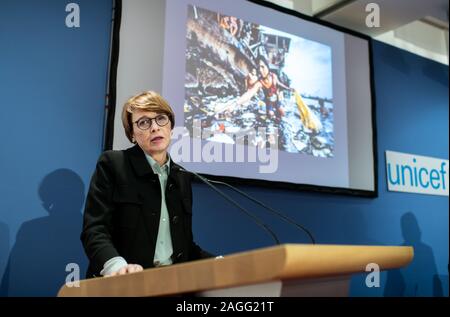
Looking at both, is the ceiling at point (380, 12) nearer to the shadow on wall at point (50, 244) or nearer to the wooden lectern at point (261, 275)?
the shadow on wall at point (50, 244)

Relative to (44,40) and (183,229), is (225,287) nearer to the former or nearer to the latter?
(183,229)

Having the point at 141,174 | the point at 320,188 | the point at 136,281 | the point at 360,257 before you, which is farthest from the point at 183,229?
the point at 320,188

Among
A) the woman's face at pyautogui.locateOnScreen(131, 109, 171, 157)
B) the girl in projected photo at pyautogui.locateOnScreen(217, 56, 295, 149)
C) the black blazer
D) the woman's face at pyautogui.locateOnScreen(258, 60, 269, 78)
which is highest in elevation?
the woman's face at pyautogui.locateOnScreen(258, 60, 269, 78)

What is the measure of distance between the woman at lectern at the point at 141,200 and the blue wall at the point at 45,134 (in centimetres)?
71

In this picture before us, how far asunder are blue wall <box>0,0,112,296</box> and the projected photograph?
542 millimetres

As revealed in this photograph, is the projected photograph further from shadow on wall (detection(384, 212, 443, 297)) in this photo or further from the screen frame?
shadow on wall (detection(384, 212, 443, 297))

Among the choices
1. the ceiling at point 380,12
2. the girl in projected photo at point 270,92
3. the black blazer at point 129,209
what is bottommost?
the black blazer at point 129,209

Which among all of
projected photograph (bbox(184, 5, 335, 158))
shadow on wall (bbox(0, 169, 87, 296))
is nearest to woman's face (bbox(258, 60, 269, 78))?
projected photograph (bbox(184, 5, 335, 158))

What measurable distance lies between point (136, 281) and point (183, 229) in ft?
2.09

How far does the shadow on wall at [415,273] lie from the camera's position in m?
3.21

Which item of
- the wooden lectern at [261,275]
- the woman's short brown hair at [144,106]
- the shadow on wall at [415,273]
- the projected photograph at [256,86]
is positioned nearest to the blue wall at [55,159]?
the projected photograph at [256,86]

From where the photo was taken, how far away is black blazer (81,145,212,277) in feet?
4.37

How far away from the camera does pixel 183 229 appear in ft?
4.89

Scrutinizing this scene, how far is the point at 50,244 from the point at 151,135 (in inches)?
35.1
